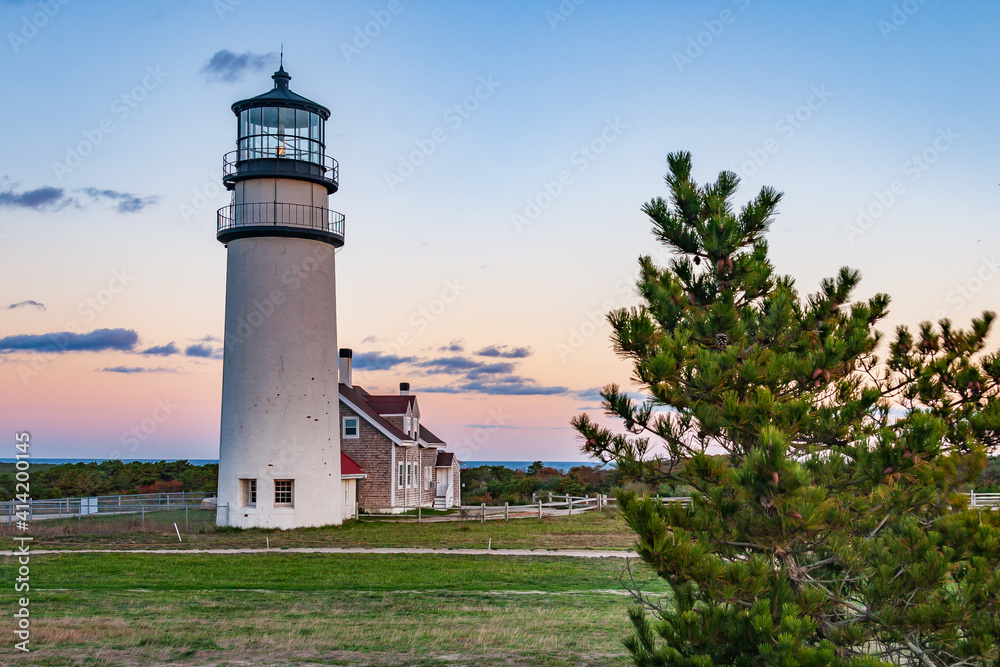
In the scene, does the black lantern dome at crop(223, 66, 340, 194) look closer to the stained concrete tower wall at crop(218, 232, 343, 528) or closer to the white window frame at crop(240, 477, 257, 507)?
the stained concrete tower wall at crop(218, 232, 343, 528)

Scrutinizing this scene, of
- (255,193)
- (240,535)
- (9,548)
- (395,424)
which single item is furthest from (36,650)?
(395,424)

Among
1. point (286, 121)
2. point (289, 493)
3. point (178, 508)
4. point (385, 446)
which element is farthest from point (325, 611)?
point (178, 508)

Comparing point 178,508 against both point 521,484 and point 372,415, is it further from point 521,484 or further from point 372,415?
point 521,484

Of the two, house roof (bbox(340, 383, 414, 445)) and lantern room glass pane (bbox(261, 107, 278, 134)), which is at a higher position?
lantern room glass pane (bbox(261, 107, 278, 134))

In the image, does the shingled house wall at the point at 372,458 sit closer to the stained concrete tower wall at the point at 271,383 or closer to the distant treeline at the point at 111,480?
the stained concrete tower wall at the point at 271,383

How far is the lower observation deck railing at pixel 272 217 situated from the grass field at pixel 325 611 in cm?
1189

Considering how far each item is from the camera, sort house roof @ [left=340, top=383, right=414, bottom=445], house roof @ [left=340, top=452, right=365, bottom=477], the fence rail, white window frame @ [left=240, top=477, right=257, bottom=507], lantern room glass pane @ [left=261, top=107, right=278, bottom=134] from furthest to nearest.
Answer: house roof @ [left=340, top=383, right=414, bottom=445] → house roof @ [left=340, top=452, right=365, bottom=477] → the fence rail → lantern room glass pane @ [left=261, top=107, right=278, bottom=134] → white window frame @ [left=240, top=477, right=257, bottom=507]

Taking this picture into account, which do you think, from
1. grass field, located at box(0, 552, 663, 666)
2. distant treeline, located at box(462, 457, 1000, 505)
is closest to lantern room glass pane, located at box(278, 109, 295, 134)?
grass field, located at box(0, 552, 663, 666)

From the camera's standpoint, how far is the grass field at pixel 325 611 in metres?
10.8

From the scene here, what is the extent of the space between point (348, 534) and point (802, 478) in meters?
23.8

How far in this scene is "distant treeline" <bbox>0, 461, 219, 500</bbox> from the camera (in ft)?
154

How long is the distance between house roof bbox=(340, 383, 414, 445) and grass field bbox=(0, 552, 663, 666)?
15548 mm

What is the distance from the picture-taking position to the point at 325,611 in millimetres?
13953

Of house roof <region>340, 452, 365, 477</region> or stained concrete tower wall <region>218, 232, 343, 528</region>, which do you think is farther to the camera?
house roof <region>340, 452, 365, 477</region>
